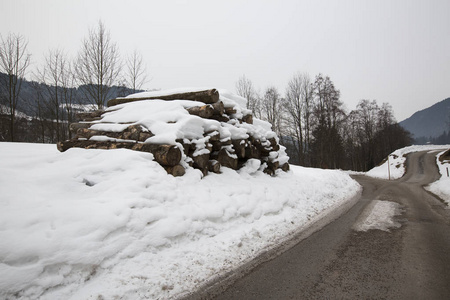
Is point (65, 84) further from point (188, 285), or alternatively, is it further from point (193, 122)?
point (188, 285)

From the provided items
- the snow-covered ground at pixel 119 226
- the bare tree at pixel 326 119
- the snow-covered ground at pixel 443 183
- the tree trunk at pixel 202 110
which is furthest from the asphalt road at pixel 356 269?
the bare tree at pixel 326 119

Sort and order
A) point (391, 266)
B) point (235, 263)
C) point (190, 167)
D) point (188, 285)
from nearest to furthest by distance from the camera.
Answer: point (188, 285) < point (391, 266) < point (235, 263) < point (190, 167)

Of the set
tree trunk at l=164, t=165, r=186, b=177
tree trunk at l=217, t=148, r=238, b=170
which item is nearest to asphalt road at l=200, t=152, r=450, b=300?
tree trunk at l=164, t=165, r=186, b=177

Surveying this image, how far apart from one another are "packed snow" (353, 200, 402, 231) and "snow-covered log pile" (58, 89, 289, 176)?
11.8 feet

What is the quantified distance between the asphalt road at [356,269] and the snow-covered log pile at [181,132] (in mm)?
3143

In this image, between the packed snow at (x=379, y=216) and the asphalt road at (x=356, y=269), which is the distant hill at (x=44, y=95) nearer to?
the asphalt road at (x=356, y=269)

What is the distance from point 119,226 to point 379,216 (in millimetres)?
6985

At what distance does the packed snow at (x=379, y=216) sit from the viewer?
16.5 feet

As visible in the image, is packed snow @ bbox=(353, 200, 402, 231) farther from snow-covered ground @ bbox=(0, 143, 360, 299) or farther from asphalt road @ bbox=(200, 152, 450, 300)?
snow-covered ground @ bbox=(0, 143, 360, 299)

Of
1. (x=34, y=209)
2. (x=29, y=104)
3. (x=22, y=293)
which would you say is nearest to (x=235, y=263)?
(x=22, y=293)

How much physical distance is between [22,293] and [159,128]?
4.11 meters

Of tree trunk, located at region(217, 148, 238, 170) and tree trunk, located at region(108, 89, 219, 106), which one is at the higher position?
tree trunk, located at region(108, 89, 219, 106)

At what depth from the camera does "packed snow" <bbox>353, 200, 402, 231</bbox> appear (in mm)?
5031

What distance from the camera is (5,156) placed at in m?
4.69
